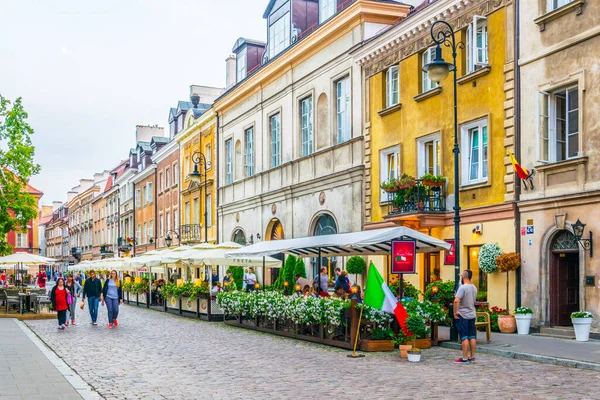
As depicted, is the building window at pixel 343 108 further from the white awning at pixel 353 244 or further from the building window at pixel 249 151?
the building window at pixel 249 151

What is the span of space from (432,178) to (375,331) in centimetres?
712

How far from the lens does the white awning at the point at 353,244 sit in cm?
1673

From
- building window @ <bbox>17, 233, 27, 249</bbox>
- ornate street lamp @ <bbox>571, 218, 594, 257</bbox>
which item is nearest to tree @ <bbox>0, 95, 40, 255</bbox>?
ornate street lamp @ <bbox>571, 218, 594, 257</bbox>

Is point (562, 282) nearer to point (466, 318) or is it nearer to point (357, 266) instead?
point (466, 318)

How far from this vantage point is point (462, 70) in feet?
70.6

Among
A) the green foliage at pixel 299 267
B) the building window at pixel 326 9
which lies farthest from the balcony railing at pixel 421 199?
the building window at pixel 326 9

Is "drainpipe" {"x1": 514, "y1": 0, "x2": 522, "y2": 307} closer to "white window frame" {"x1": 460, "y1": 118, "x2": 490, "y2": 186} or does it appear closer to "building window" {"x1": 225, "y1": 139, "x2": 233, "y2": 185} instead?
"white window frame" {"x1": 460, "y1": 118, "x2": 490, "y2": 186}

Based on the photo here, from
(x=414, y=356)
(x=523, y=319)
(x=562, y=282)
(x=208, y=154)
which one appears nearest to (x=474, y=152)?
(x=562, y=282)

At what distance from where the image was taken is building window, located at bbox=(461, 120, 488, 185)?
68.0 feet

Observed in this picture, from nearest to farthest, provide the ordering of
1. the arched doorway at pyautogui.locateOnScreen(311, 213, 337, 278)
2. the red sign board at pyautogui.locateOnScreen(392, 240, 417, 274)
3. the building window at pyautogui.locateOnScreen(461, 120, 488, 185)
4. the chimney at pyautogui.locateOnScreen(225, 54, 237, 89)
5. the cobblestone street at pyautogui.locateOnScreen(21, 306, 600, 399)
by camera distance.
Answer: the cobblestone street at pyautogui.locateOnScreen(21, 306, 600, 399), the red sign board at pyautogui.locateOnScreen(392, 240, 417, 274), the building window at pyautogui.locateOnScreen(461, 120, 488, 185), the arched doorway at pyautogui.locateOnScreen(311, 213, 337, 278), the chimney at pyautogui.locateOnScreen(225, 54, 237, 89)

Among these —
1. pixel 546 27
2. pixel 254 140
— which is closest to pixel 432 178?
pixel 546 27

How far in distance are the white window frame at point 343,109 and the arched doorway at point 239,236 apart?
1100cm

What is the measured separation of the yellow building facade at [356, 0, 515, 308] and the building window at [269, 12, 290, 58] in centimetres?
801

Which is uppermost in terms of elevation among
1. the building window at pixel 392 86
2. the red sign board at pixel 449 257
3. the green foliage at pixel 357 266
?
the building window at pixel 392 86
